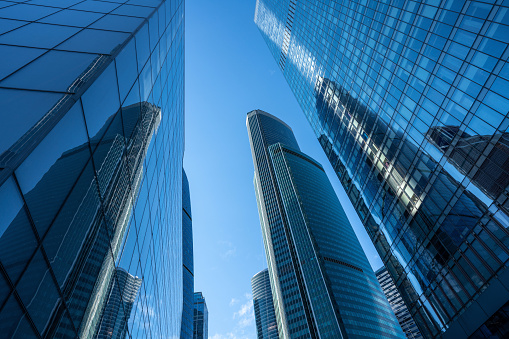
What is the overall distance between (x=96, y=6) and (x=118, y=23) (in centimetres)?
272

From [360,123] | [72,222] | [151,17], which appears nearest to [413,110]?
[360,123]

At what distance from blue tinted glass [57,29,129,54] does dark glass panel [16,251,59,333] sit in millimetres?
6599

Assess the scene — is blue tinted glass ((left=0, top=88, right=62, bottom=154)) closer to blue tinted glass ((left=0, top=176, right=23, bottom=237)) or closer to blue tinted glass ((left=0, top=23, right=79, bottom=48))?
blue tinted glass ((left=0, top=176, right=23, bottom=237))

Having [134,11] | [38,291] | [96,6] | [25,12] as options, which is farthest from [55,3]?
[38,291]

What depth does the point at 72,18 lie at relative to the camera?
38.2 feet

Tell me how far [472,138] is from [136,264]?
30.4 m

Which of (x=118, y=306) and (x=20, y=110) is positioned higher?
(x=118, y=306)

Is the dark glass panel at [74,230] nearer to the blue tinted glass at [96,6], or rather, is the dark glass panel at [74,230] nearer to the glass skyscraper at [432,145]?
the blue tinted glass at [96,6]

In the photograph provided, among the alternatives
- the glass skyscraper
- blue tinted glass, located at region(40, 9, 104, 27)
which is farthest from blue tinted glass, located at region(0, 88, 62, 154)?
the glass skyscraper

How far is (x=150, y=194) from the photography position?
17.9 m

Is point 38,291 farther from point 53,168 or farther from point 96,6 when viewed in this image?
point 96,6

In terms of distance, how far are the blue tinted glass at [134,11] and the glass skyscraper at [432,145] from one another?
27.4 m

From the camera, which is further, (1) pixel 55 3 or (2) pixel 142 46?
(2) pixel 142 46

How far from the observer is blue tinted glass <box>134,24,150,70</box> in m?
12.6
